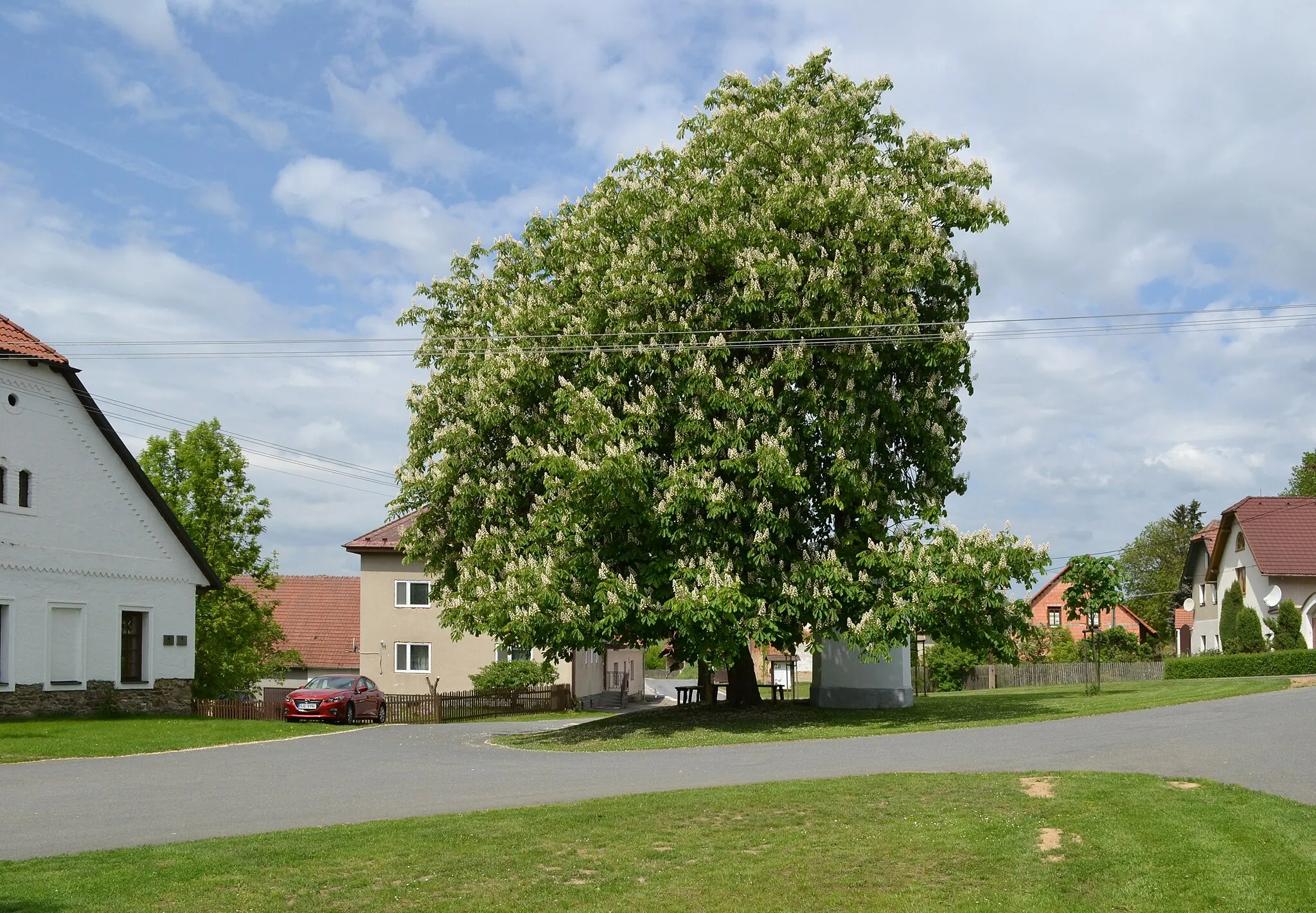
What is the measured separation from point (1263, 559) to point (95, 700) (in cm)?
4758

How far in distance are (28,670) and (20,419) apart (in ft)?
22.8

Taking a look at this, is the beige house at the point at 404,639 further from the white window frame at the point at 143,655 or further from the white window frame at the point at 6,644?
the white window frame at the point at 6,644

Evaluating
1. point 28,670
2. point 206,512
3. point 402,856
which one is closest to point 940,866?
point 402,856

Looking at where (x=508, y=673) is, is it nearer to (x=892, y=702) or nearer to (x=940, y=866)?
(x=892, y=702)

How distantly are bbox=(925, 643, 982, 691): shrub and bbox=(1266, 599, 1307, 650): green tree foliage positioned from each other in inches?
493

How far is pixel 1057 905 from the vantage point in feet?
31.2

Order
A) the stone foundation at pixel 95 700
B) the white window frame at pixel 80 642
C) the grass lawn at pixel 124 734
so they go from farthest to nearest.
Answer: the white window frame at pixel 80 642 → the stone foundation at pixel 95 700 → the grass lawn at pixel 124 734

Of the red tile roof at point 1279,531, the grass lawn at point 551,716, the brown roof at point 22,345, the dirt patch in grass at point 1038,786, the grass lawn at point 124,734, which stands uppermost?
the brown roof at point 22,345

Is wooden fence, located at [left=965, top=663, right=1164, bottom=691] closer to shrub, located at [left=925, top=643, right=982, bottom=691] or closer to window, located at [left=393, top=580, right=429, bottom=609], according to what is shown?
shrub, located at [left=925, top=643, right=982, bottom=691]

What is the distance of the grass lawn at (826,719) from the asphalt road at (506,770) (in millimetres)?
1512

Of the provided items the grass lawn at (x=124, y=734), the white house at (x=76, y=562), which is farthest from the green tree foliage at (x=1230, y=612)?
the white house at (x=76, y=562)

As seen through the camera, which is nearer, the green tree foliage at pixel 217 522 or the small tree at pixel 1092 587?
the small tree at pixel 1092 587

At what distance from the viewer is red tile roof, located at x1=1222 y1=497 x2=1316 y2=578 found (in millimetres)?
54562

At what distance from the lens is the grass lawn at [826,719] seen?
2578 cm
